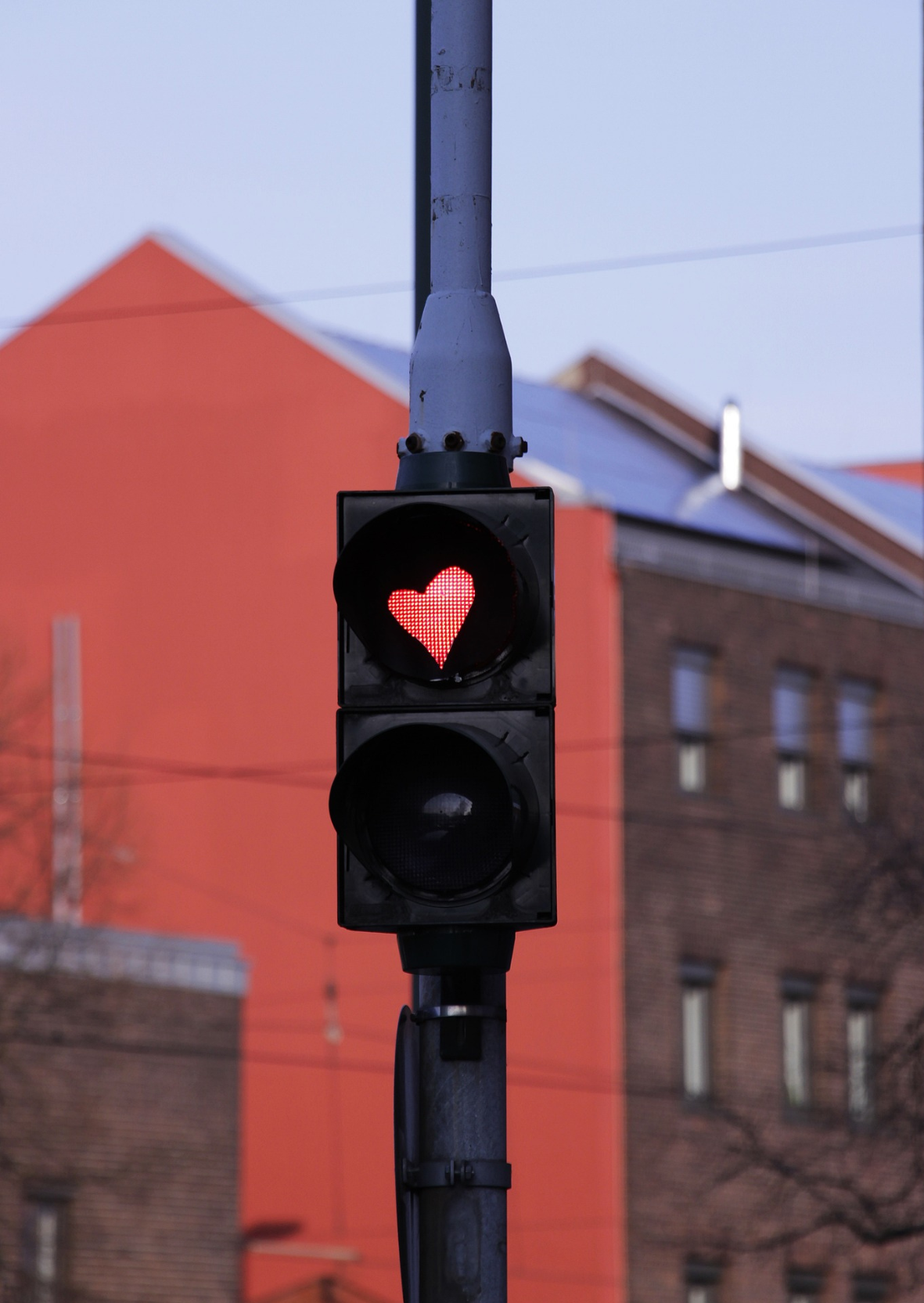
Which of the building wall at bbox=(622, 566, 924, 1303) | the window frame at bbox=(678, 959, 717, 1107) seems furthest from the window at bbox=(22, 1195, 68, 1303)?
the window frame at bbox=(678, 959, 717, 1107)

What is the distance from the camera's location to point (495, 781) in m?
5.41

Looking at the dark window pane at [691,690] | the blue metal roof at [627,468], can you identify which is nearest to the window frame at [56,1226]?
the blue metal roof at [627,468]

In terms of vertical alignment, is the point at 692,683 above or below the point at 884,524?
below

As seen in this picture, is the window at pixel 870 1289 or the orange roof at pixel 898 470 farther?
the orange roof at pixel 898 470

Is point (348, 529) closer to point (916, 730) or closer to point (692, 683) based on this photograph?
point (916, 730)

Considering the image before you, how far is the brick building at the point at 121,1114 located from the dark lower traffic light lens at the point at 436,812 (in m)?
23.2

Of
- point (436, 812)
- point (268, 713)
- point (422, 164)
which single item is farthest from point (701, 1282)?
point (436, 812)

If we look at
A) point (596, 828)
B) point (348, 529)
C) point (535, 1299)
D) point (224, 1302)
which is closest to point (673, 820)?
point (596, 828)

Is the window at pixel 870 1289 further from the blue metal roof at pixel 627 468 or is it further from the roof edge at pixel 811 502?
the blue metal roof at pixel 627 468

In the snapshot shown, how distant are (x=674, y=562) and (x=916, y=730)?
791 centimetres

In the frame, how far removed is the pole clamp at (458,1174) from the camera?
5.57 m

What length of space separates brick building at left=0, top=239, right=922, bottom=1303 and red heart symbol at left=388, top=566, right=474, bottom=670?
95.8ft

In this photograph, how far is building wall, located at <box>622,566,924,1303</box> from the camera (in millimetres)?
36156

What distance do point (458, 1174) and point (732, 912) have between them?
32237mm
